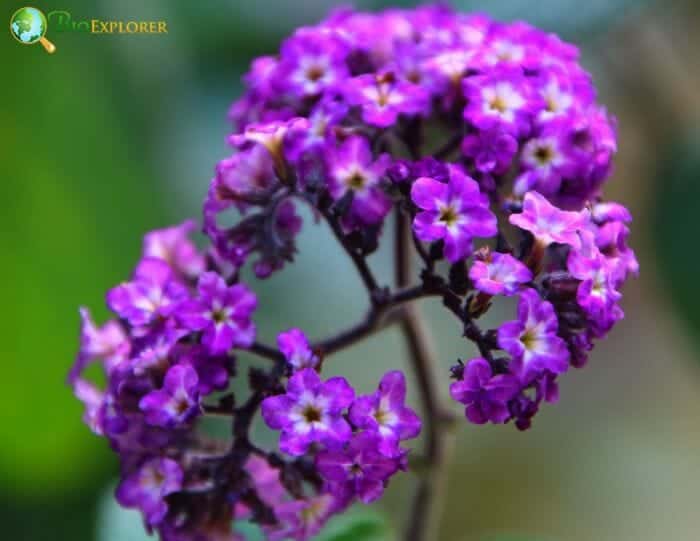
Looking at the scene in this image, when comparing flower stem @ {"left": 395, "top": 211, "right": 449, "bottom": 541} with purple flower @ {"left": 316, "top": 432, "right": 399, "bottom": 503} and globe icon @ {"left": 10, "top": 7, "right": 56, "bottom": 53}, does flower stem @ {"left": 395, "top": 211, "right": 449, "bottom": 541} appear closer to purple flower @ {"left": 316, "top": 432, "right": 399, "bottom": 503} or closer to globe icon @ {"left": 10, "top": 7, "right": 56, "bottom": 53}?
purple flower @ {"left": 316, "top": 432, "right": 399, "bottom": 503}

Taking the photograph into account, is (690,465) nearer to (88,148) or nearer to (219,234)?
(88,148)

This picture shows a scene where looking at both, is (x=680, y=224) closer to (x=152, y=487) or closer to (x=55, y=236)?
(x=55, y=236)

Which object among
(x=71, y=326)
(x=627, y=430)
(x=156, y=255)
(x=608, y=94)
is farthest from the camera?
(x=627, y=430)

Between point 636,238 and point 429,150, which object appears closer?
point 429,150

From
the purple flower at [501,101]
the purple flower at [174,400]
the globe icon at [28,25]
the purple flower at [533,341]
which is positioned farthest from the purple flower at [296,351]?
the globe icon at [28,25]

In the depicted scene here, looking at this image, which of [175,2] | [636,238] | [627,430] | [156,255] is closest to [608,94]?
[636,238]

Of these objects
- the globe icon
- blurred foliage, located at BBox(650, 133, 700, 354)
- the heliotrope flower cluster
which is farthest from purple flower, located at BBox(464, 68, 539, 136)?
blurred foliage, located at BBox(650, 133, 700, 354)
